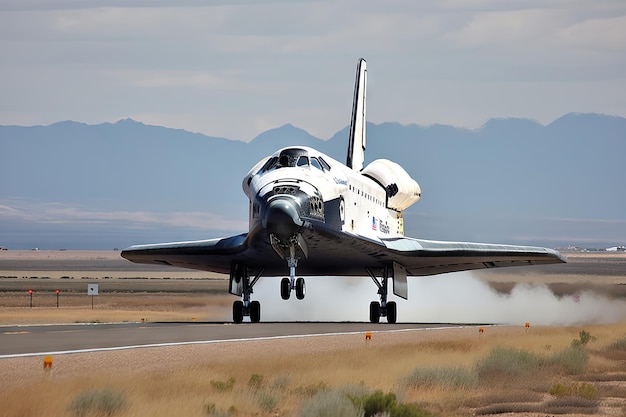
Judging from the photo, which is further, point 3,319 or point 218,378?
→ point 3,319

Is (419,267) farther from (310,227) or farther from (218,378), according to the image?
(218,378)

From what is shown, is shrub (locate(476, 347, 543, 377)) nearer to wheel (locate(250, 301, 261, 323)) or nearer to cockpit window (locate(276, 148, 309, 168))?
cockpit window (locate(276, 148, 309, 168))

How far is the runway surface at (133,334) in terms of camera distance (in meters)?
22.7

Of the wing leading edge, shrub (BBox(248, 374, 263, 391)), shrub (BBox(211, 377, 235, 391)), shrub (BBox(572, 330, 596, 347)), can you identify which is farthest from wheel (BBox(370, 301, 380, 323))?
shrub (BBox(211, 377, 235, 391))

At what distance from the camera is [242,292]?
3481 cm

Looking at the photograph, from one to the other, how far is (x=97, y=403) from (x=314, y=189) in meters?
16.4

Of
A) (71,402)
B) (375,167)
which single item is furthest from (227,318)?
(71,402)

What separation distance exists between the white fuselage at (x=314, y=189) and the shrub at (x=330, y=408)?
14.3 meters

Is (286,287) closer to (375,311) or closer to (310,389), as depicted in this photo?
(375,311)

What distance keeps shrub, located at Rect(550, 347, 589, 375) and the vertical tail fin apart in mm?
23683

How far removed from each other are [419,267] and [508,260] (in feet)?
9.61

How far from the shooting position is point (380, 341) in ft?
87.4

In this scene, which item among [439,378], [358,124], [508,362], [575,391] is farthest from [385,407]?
[358,124]

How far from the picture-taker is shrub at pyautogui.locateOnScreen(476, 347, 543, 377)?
20.9m
